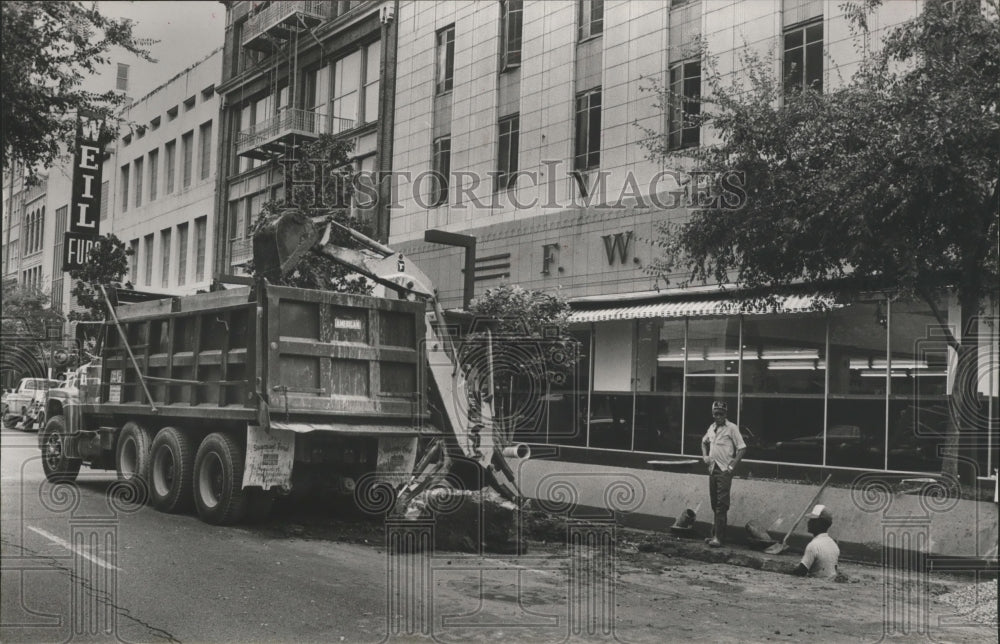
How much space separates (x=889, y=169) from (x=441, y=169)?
1416 cm

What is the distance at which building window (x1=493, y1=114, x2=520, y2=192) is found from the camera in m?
20.8

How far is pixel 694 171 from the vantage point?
41.4 ft

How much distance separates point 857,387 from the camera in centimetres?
1439

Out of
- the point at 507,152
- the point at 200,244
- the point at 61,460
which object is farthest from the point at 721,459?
the point at 200,244

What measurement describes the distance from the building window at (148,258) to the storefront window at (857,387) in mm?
18609

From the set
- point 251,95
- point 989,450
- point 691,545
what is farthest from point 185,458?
point 251,95

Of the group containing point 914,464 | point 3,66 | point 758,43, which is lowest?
point 914,464

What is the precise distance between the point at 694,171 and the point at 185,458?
24.5 feet

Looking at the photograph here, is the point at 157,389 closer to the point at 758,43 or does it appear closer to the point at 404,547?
the point at 404,547

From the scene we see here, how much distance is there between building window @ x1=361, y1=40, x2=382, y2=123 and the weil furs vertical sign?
675 inches

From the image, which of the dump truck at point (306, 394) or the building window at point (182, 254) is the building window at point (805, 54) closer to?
the dump truck at point (306, 394)

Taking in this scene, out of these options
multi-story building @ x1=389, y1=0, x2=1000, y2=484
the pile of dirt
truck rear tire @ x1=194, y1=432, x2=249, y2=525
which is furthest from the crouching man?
truck rear tire @ x1=194, y1=432, x2=249, y2=525

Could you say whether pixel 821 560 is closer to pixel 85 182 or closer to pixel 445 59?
pixel 85 182

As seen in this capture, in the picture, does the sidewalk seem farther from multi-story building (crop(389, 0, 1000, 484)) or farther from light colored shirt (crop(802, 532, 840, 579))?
multi-story building (crop(389, 0, 1000, 484))
